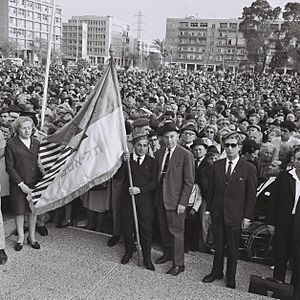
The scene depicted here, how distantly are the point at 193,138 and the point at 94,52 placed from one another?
130 m

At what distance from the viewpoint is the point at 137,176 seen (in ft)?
15.5

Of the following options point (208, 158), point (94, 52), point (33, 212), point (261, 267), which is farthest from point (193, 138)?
point (94, 52)

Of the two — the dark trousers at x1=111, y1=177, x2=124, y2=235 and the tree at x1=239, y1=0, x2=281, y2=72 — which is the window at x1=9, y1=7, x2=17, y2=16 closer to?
the tree at x1=239, y1=0, x2=281, y2=72

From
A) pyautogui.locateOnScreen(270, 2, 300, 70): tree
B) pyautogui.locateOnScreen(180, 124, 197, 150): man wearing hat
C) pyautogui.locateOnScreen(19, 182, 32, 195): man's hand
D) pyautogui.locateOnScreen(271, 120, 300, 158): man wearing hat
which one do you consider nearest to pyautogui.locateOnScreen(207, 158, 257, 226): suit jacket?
pyautogui.locateOnScreen(180, 124, 197, 150): man wearing hat

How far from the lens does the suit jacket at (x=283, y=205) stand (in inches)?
164

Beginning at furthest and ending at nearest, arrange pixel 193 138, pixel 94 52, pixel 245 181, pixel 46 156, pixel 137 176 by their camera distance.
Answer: pixel 94 52 < pixel 193 138 < pixel 46 156 < pixel 137 176 < pixel 245 181

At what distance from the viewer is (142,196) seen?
470 centimetres

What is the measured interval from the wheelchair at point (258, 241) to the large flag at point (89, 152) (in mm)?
1741

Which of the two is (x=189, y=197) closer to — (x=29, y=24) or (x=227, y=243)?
(x=227, y=243)

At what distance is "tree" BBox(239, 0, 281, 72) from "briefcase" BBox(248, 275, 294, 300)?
44424 millimetres

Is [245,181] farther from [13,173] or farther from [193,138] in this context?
[13,173]

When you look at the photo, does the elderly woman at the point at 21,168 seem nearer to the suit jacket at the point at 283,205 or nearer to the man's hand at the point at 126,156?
the man's hand at the point at 126,156

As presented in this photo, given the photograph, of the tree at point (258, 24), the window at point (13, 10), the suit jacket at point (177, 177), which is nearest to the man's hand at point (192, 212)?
the suit jacket at point (177, 177)

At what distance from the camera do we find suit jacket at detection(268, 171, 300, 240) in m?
4.17
